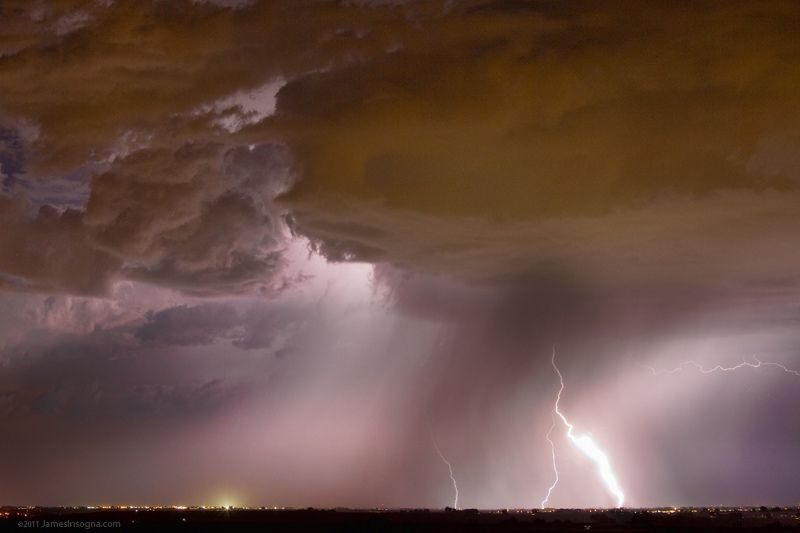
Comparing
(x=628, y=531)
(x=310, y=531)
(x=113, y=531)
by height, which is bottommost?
(x=628, y=531)

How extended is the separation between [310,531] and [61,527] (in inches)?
820

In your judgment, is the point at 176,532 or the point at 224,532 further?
the point at 224,532

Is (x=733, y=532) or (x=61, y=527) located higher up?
(x=61, y=527)

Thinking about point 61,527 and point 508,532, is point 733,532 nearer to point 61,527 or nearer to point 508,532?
point 508,532

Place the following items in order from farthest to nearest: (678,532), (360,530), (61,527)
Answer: (678,532), (360,530), (61,527)

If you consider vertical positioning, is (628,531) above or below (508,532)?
below

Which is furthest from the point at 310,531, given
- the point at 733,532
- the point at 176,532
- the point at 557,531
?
the point at 733,532

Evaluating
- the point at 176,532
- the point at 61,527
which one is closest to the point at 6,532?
the point at 61,527

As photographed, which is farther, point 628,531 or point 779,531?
point 628,531

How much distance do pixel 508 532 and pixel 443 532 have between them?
5656 millimetres

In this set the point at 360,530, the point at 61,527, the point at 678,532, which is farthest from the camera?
the point at 678,532

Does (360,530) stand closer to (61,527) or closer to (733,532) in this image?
(61,527)

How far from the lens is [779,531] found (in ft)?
226

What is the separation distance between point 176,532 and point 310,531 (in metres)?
11.6
